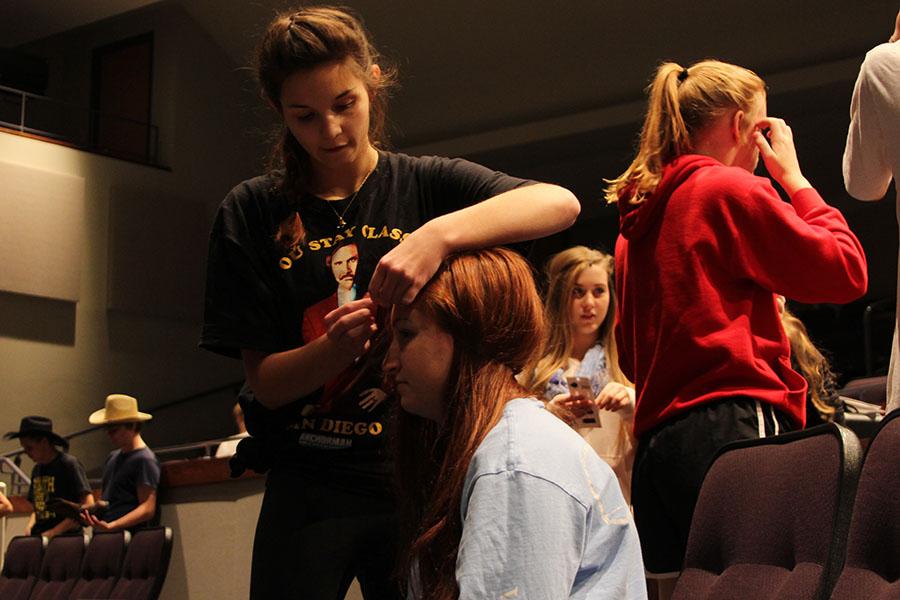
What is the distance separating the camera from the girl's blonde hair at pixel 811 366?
4.00m

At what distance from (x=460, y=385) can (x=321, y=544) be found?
44 centimetres

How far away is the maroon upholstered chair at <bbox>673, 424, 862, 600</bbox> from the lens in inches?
56.1

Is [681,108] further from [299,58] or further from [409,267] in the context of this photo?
[409,267]

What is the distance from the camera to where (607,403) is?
3.36 m

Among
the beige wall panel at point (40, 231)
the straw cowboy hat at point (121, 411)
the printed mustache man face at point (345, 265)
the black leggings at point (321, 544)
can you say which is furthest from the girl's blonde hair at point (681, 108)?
the beige wall panel at point (40, 231)

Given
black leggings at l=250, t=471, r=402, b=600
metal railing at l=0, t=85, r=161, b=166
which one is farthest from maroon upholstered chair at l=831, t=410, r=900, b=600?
metal railing at l=0, t=85, r=161, b=166

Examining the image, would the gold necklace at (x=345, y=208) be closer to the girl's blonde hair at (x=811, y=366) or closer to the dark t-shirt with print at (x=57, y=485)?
the girl's blonde hair at (x=811, y=366)

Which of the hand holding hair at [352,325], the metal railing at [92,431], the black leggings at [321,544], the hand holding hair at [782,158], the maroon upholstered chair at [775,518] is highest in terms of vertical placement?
the hand holding hair at [782,158]

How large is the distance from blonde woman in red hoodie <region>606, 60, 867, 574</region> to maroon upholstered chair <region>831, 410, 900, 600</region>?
0.74 meters

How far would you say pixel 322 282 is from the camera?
191cm

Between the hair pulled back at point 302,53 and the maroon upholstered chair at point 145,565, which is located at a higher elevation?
the hair pulled back at point 302,53

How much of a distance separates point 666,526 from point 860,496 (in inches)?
36.0

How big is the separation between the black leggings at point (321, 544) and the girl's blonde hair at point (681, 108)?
0.99 meters

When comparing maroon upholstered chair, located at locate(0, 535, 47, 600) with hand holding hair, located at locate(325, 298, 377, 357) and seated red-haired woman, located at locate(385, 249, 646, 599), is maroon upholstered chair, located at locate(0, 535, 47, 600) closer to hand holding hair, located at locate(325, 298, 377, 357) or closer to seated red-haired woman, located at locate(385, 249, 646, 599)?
hand holding hair, located at locate(325, 298, 377, 357)
